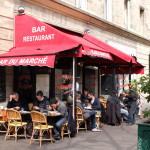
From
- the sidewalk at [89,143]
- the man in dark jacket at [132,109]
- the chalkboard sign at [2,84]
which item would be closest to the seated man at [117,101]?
the man in dark jacket at [132,109]

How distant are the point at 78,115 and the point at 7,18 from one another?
4263mm

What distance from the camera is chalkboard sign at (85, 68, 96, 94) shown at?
1493 centimetres

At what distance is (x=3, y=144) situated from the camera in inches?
289

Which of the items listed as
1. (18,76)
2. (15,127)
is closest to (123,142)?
(15,127)

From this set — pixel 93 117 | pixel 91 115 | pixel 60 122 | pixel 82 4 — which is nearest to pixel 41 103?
pixel 60 122

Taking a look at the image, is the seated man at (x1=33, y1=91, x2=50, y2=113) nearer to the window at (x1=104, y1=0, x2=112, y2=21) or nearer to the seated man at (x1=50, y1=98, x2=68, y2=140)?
the seated man at (x1=50, y1=98, x2=68, y2=140)

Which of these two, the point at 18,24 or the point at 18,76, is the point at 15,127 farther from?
the point at 18,24

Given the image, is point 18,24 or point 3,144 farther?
point 18,24

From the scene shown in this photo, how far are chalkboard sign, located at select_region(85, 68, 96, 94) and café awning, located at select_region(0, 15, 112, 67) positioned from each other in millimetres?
4199

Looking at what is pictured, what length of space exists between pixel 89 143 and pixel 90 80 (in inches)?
308

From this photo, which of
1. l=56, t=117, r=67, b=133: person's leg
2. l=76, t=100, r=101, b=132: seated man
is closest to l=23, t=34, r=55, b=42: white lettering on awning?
l=76, t=100, r=101, b=132: seated man

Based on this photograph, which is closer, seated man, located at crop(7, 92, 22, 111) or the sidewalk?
the sidewalk

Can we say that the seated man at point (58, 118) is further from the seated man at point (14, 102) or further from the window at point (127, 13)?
the window at point (127, 13)

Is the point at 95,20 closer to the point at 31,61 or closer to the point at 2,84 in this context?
the point at 2,84
